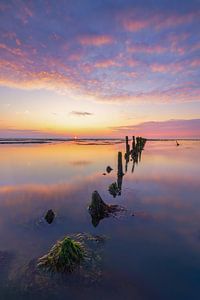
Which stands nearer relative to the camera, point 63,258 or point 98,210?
point 63,258

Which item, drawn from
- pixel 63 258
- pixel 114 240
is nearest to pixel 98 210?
pixel 114 240

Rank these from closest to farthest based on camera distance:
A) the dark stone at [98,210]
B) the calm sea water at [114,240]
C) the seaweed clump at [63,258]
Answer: the calm sea water at [114,240], the seaweed clump at [63,258], the dark stone at [98,210]

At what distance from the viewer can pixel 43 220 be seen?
13.0m

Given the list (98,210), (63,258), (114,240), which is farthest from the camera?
(98,210)

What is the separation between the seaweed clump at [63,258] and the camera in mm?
8227

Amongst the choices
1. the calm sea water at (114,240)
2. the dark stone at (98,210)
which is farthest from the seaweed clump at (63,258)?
the dark stone at (98,210)

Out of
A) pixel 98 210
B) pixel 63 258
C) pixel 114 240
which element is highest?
pixel 63 258

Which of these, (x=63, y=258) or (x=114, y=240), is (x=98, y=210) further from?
(x=63, y=258)

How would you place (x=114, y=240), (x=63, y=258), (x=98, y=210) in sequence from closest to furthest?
(x=63, y=258) < (x=114, y=240) < (x=98, y=210)

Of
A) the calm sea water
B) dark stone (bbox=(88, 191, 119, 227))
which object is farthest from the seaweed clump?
dark stone (bbox=(88, 191, 119, 227))

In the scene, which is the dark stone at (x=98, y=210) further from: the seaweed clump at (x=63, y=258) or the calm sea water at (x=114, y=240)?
the seaweed clump at (x=63, y=258)

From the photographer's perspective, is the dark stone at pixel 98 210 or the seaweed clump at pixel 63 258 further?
the dark stone at pixel 98 210

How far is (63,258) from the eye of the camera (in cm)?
834

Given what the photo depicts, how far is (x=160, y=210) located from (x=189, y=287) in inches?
301
